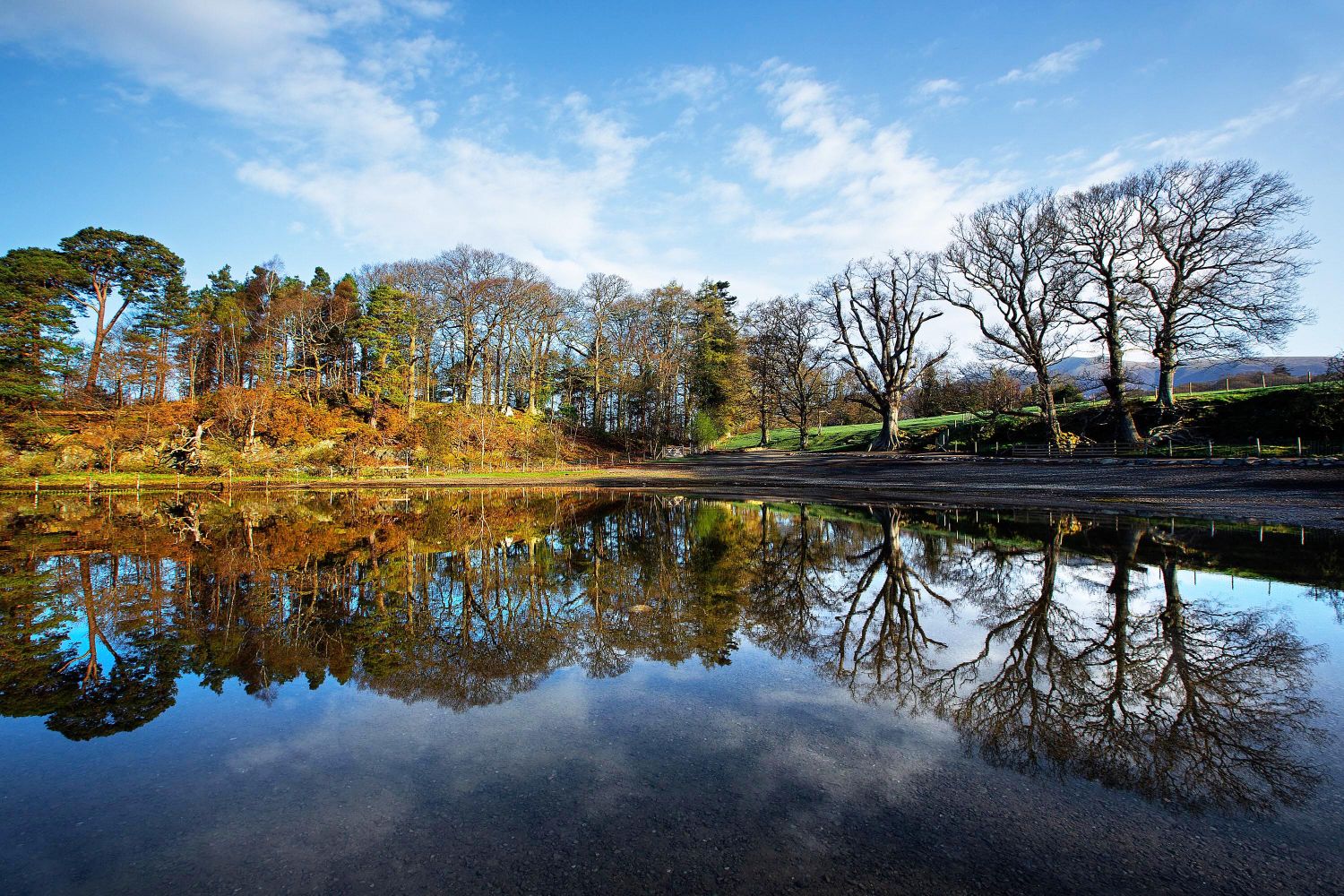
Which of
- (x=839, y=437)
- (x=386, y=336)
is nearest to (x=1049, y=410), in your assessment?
(x=839, y=437)

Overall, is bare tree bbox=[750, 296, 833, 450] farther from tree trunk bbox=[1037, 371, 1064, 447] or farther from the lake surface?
the lake surface

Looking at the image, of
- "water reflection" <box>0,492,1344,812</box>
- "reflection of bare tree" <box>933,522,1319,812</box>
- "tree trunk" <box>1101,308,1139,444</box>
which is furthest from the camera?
"tree trunk" <box>1101,308,1139,444</box>

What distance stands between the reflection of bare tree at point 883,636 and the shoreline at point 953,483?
39.9ft

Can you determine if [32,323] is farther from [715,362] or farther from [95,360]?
[715,362]

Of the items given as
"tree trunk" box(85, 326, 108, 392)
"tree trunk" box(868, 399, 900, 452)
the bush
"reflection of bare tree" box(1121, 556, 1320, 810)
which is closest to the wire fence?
"tree trunk" box(868, 399, 900, 452)

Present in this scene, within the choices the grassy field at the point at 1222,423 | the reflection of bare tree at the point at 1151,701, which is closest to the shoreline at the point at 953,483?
the grassy field at the point at 1222,423

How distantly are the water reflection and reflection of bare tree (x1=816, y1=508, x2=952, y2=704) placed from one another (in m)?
0.04

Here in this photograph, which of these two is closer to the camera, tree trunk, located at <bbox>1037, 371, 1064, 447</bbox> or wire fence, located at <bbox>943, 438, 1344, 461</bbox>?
wire fence, located at <bbox>943, 438, 1344, 461</bbox>

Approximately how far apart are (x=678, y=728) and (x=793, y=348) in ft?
145

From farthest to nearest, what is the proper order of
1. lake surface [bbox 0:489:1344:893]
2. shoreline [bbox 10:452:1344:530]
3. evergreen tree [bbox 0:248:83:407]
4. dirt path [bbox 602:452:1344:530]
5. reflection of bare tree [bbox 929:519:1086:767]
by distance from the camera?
evergreen tree [bbox 0:248:83:407]
shoreline [bbox 10:452:1344:530]
dirt path [bbox 602:452:1344:530]
reflection of bare tree [bbox 929:519:1086:767]
lake surface [bbox 0:489:1344:893]

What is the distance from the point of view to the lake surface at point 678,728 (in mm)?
2865

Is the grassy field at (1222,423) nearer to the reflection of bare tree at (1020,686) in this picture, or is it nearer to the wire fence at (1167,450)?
the wire fence at (1167,450)

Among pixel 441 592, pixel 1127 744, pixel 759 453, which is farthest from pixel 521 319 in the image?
pixel 1127 744

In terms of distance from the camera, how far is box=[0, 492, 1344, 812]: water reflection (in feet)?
14.3
